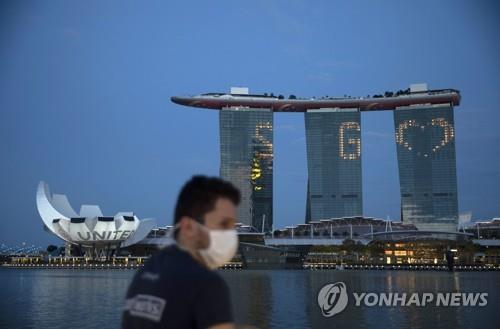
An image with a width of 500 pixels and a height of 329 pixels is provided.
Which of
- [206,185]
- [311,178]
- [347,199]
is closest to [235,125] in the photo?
[311,178]

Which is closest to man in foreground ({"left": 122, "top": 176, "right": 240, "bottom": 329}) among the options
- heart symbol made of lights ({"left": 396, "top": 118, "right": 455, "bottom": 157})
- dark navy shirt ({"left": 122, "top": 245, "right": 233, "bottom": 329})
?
dark navy shirt ({"left": 122, "top": 245, "right": 233, "bottom": 329})

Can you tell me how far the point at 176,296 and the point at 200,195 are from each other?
0.35 meters

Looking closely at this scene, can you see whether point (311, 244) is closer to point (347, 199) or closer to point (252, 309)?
point (347, 199)

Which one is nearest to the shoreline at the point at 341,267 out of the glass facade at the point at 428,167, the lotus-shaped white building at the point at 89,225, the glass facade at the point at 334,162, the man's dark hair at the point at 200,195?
the lotus-shaped white building at the point at 89,225

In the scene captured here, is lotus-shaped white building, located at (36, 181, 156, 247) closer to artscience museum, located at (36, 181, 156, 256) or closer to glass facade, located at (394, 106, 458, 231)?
artscience museum, located at (36, 181, 156, 256)

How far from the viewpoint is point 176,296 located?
1965 millimetres

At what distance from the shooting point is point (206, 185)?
6.98ft

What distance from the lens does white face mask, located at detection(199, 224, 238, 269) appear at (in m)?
2.05

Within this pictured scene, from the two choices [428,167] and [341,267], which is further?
[428,167]

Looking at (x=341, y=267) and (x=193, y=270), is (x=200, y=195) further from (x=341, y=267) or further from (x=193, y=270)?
(x=341, y=267)

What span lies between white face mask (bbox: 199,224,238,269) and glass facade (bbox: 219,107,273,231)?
375 feet

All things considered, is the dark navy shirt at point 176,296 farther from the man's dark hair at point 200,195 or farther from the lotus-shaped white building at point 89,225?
the lotus-shaped white building at point 89,225

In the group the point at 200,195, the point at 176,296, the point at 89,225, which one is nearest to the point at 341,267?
the point at 89,225

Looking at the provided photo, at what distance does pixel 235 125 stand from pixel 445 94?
39034 mm
